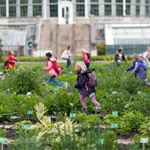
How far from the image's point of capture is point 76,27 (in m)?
31.1

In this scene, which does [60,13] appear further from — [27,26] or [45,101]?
[45,101]

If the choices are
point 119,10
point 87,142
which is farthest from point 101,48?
point 87,142

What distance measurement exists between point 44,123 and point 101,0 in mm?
42467

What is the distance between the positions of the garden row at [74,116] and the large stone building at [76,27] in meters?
14.8

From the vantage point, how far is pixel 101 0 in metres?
43.9

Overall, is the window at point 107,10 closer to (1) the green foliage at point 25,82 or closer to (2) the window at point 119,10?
(2) the window at point 119,10

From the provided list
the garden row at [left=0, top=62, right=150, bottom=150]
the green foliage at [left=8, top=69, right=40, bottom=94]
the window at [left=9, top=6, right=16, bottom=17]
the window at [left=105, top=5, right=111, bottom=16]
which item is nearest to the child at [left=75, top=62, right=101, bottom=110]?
the garden row at [left=0, top=62, right=150, bottom=150]

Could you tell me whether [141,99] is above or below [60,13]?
below

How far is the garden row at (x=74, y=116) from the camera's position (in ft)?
9.78

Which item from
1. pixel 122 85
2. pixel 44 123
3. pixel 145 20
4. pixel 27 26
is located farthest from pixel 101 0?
pixel 44 123

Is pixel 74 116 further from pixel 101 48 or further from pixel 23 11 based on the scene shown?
pixel 23 11

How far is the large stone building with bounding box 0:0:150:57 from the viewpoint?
29219 mm

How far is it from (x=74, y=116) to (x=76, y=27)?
28097mm

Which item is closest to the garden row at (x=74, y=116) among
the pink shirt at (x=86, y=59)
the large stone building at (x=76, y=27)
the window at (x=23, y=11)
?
the pink shirt at (x=86, y=59)
